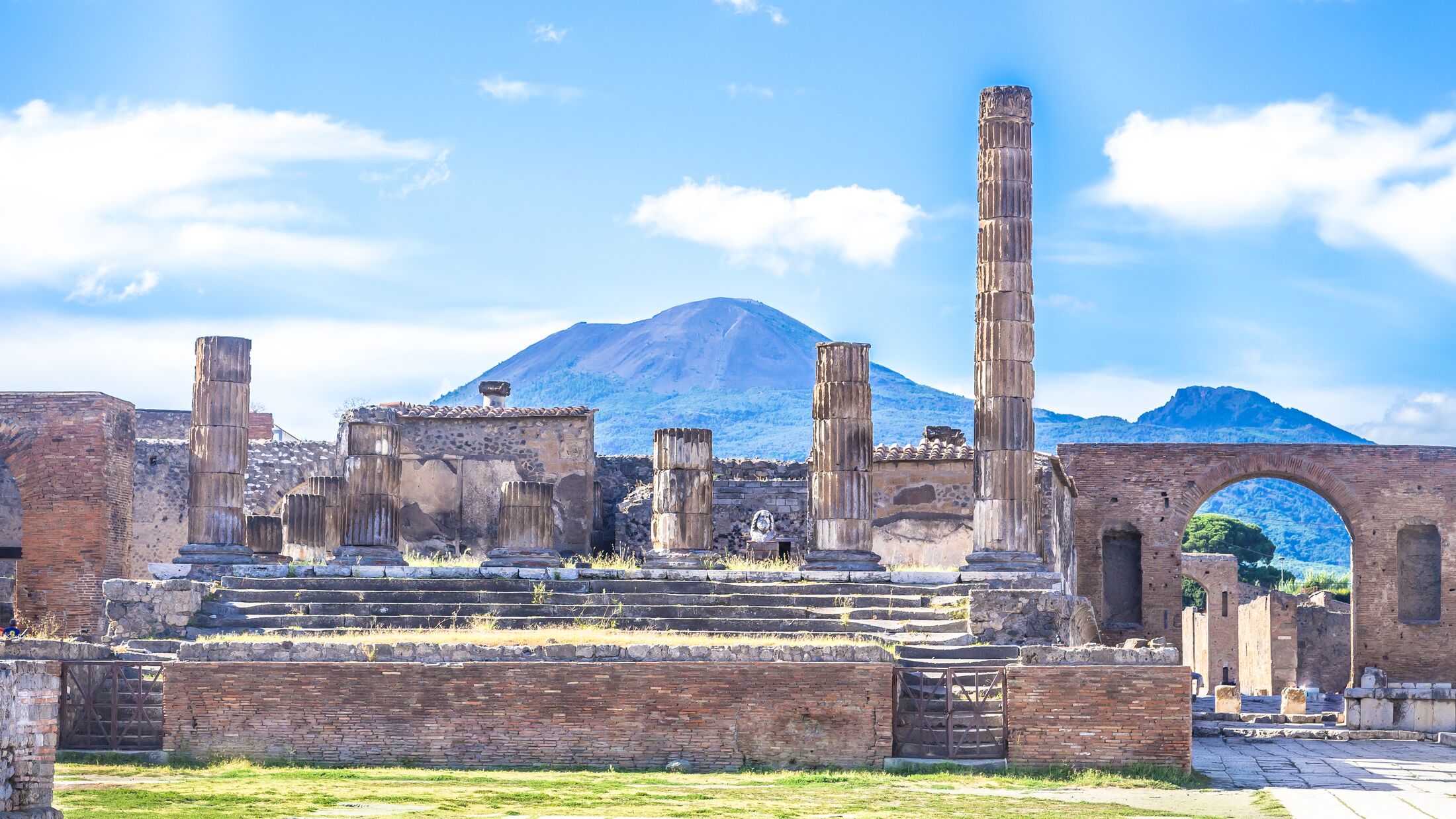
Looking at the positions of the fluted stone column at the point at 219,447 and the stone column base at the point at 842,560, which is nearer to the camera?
the stone column base at the point at 842,560

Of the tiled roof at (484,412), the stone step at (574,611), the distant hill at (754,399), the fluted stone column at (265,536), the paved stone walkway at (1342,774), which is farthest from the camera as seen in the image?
the distant hill at (754,399)

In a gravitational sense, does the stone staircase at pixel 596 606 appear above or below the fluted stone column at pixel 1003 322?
below

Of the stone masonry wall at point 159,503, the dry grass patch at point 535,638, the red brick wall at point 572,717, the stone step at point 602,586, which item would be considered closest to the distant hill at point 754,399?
the stone masonry wall at point 159,503

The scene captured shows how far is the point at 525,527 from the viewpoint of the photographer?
23156 mm

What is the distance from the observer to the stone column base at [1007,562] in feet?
72.6

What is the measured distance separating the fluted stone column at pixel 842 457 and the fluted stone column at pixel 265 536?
8475mm

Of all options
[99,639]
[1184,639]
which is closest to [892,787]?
[99,639]

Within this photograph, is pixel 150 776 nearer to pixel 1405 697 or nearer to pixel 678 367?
pixel 1405 697

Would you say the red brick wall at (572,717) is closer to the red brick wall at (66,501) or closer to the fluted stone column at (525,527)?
the fluted stone column at (525,527)

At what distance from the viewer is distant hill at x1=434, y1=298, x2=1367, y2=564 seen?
147 meters

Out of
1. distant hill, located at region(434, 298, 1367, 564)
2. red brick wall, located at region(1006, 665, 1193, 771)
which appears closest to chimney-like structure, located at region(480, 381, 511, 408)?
red brick wall, located at region(1006, 665, 1193, 771)

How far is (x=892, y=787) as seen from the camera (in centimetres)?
1527

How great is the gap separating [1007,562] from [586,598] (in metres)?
5.45

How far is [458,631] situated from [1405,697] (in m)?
13.7
